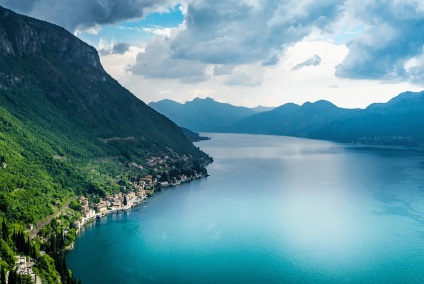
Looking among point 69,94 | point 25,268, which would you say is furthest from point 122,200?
point 69,94

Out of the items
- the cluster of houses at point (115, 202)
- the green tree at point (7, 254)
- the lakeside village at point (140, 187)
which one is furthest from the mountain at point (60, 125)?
the green tree at point (7, 254)

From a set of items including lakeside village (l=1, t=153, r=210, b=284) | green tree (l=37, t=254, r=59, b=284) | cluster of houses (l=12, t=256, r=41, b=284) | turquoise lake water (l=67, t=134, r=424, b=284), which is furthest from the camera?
turquoise lake water (l=67, t=134, r=424, b=284)

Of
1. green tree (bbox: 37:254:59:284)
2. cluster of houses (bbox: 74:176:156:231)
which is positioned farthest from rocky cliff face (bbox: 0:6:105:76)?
green tree (bbox: 37:254:59:284)

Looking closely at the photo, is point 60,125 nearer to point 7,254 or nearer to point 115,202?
point 115,202

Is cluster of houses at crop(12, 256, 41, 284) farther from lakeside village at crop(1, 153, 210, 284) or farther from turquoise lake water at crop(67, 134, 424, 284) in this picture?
turquoise lake water at crop(67, 134, 424, 284)

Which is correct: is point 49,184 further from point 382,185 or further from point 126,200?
point 382,185
